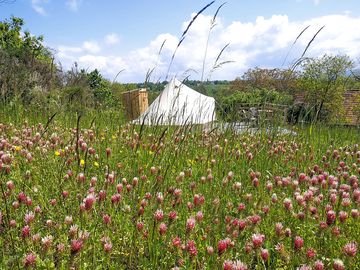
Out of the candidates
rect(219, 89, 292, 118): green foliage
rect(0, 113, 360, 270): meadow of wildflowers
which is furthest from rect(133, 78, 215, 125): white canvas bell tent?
rect(0, 113, 360, 270): meadow of wildflowers

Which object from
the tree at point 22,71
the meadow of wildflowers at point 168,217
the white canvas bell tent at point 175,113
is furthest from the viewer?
the tree at point 22,71

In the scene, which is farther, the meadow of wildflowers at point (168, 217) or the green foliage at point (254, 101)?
the green foliage at point (254, 101)

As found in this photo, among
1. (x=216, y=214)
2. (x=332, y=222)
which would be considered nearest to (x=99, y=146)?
(x=216, y=214)

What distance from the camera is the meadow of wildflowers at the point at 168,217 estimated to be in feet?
6.70

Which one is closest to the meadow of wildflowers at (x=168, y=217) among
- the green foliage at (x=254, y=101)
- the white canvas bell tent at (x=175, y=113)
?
the white canvas bell tent at (x=175, y=113)

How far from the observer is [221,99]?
5816 mm

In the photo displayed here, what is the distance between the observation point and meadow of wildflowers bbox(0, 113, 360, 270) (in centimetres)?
204

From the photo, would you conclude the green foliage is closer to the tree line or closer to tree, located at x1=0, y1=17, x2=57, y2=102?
the tree line

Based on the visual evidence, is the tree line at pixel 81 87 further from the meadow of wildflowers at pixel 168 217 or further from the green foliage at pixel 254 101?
the meadow of wildflowers at pixel 168 217

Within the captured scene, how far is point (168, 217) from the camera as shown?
238cm

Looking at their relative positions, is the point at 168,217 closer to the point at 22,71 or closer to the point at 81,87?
the point at 81,87

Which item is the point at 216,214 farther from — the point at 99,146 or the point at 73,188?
the point at 99,146

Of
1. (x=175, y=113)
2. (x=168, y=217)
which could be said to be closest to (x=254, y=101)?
(x=175, y=113)

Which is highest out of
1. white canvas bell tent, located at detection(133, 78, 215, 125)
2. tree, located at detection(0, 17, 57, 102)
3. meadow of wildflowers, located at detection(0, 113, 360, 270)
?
tree, located at detection(0, 17, 57, 102)
